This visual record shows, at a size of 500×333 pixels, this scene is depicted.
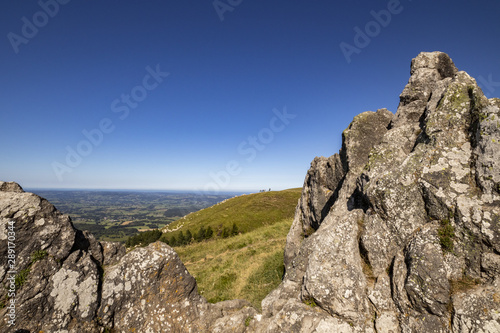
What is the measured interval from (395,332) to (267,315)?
4938 mm

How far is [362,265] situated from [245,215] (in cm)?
7123

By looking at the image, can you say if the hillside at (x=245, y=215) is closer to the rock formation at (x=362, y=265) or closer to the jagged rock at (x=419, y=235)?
the rock formation at (x=362, y=265)

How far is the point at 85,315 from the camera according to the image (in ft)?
27.3

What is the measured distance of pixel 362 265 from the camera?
964 cm

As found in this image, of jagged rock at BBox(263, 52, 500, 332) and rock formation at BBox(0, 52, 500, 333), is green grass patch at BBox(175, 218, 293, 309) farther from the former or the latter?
jagged rock at BBox(263, 52, 500, 332)

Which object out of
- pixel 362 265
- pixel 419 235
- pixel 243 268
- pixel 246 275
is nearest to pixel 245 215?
pixel 243 268

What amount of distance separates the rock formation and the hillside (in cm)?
5907

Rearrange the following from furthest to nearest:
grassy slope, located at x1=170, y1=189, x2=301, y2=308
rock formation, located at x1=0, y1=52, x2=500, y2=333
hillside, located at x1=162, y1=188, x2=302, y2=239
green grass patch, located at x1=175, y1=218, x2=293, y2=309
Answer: hillside, located at x1=162, y1=188, x2=302, y2=239 → grassy slope, located at x1=170, y1=189, x2=301, y2=308 → green grass patch, located at x1=175, y1=218, x2=293, y2=309 → rock formation, located at x1=0, y1=52, x2=500, y2=333

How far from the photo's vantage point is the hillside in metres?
72.6

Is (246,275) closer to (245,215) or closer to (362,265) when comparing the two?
(362,265)

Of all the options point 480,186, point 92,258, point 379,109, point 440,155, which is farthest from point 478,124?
point 92,258

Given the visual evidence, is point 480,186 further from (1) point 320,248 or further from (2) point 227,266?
(2) point 227,266

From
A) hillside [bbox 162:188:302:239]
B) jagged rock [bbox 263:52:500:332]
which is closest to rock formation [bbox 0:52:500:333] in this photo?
jagged rock [bbox 263:52:500:332]

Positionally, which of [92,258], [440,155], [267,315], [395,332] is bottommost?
[267,315]
